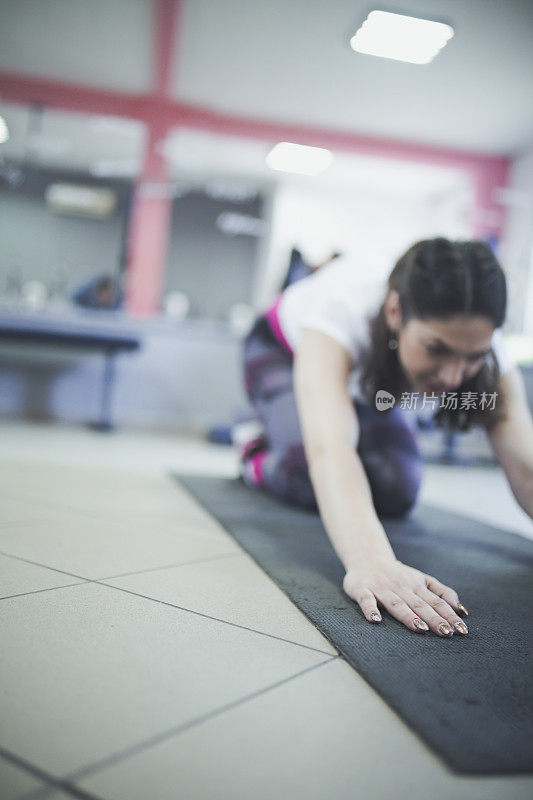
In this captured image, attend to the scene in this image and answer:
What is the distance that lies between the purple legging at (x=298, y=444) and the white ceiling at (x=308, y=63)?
10.9ft

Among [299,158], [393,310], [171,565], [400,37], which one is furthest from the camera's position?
[299,158]

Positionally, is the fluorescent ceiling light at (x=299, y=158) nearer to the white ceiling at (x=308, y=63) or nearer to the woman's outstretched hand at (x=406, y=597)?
the white ceiling at (x=308, y=63)

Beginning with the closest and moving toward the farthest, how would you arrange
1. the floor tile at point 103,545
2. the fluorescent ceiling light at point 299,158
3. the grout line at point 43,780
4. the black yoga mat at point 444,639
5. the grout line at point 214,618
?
the grout line at point 43,780 → the black yoga mat at point 444,639 → the grout line at point 214,618 → the floor tile at point 103,545 → the fluorescent ceiling light at point 299,158

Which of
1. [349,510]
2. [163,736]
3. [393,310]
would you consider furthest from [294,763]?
[393,310]

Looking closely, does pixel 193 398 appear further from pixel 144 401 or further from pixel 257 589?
pixel 257 589

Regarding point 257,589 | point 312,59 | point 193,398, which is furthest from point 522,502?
point 312,59

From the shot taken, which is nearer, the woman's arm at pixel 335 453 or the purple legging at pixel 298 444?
the woman's arm at pixel 335 453

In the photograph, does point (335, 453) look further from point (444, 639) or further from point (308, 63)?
point (308, 63)

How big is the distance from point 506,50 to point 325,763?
5.10 metres

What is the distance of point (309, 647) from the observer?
0.72 m

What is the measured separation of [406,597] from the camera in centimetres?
81

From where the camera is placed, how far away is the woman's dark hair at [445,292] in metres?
1.05

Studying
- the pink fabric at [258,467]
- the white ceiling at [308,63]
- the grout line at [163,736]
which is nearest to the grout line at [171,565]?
the grout line at [163,736]

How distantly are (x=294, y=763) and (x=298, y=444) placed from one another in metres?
1.18
